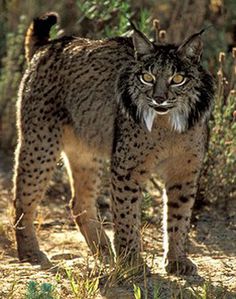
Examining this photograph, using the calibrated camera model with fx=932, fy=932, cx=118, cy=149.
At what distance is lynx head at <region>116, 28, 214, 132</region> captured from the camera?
580 centimetres

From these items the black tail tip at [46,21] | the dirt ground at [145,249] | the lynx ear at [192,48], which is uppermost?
the black tail tip at [46,21]

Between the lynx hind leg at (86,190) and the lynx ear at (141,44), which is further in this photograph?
the lynx hind leg at (86,190)

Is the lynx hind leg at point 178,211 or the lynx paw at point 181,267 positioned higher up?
the lynx hind leg at point 178,211

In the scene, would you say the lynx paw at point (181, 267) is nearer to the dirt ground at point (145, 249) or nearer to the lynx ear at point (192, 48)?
the dirt ground at point (145, 249)

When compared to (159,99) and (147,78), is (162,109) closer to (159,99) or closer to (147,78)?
(159,99)

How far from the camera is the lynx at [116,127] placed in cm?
598

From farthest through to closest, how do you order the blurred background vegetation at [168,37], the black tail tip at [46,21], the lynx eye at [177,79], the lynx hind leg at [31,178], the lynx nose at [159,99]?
the blurred background vegetation at [168,37], the black tail tip at [46,21], the lynx hind leg at [31,178], the lynx eye at [177,79], the lynx nose at [159,99]

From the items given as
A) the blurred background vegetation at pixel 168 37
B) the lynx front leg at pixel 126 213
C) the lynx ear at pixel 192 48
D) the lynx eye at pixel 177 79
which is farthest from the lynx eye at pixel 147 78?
the blurred background vegetation at pixel 168 37

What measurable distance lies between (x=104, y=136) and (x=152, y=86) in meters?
0.92

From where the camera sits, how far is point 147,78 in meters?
5.87

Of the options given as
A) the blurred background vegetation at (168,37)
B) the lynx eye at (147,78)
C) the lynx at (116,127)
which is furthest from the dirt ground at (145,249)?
the lynx eye at (147,78)

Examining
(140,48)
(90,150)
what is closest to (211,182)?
(90,150)

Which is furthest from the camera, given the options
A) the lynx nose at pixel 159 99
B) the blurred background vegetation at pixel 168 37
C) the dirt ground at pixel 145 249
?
the blurred background vegetation at pixel 168 37

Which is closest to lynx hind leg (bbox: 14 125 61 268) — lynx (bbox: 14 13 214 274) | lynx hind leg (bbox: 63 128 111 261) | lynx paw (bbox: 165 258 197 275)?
lynx (bbox: 14 13 214 274)
